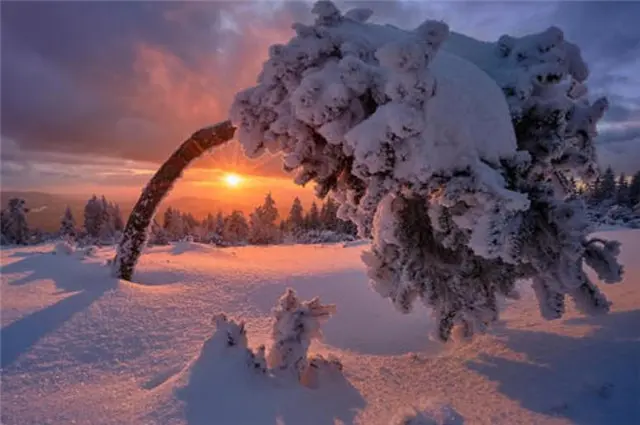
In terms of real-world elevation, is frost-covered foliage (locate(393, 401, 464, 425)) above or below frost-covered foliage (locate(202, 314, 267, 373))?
below

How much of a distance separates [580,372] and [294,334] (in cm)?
222

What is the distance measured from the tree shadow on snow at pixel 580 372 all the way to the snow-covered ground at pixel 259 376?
0.04 feet

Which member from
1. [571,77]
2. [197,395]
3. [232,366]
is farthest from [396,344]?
[571,77]

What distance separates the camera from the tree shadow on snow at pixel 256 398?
9.59 feet

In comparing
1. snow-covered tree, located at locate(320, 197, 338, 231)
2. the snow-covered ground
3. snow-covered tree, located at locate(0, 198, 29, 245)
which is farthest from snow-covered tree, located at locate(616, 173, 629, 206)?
snow-covered tree, located at locate(0, 198, 29, 245)

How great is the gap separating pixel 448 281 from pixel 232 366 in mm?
1825

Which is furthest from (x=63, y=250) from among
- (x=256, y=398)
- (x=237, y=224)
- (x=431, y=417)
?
(x=237, y=224)

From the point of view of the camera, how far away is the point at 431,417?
261cm

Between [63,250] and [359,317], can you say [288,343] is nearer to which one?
[359,317]

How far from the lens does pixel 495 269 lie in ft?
10.8

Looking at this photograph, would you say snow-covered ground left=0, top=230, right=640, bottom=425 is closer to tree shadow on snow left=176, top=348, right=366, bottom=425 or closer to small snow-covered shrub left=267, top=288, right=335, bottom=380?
tree shadow on snow left=176, top=348, right=366, bottom=425

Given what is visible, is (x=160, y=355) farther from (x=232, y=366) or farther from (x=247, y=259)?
(x=247, y=259)

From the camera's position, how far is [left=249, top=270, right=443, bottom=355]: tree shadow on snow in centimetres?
446

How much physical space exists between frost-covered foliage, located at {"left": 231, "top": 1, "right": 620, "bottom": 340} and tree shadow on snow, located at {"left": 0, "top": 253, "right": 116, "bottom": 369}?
2893mm
